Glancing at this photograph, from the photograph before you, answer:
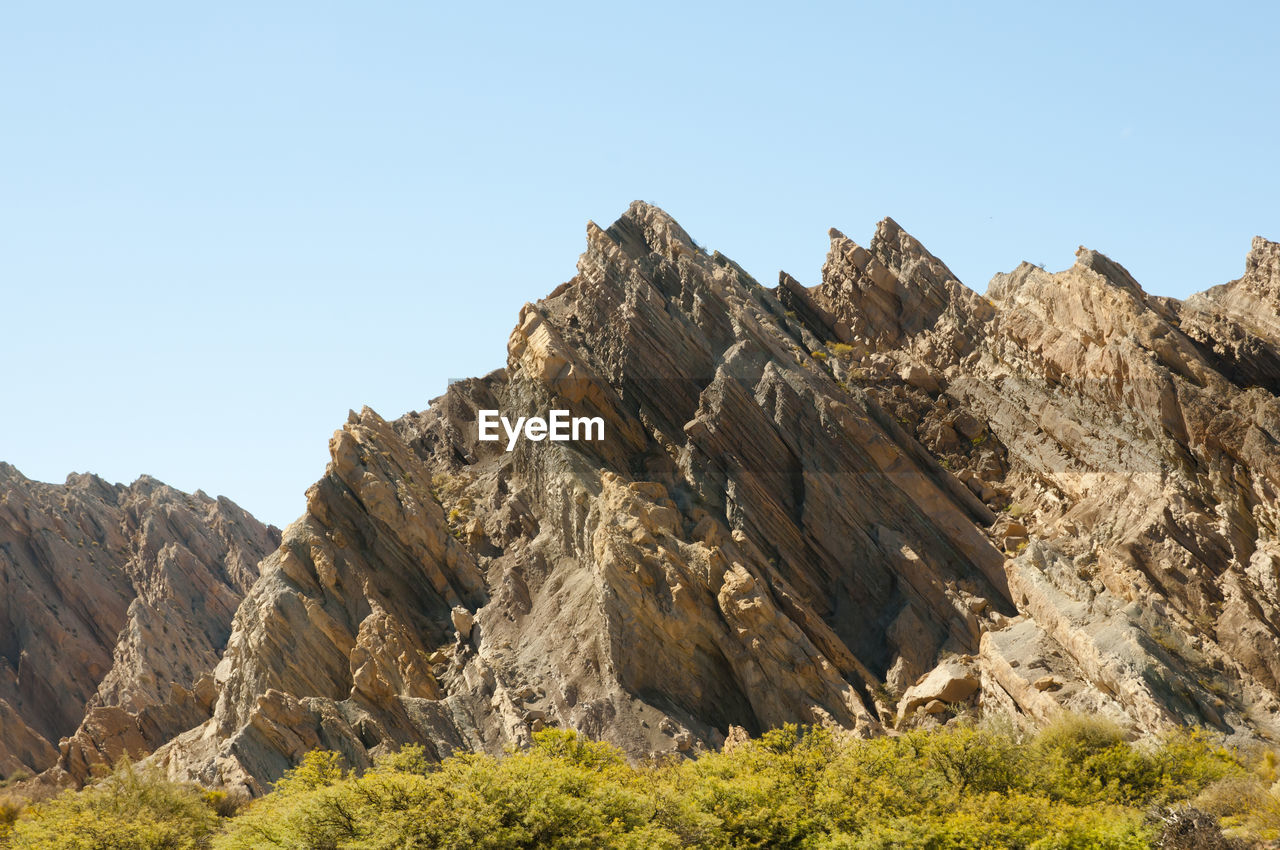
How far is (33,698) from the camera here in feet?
293

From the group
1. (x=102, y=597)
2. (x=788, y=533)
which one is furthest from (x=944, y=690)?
(x=102, y=597)

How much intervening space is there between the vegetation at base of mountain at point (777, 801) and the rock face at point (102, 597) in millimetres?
32214

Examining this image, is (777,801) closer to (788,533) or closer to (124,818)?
(788,533)

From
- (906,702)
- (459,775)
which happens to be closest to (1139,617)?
(906,702)

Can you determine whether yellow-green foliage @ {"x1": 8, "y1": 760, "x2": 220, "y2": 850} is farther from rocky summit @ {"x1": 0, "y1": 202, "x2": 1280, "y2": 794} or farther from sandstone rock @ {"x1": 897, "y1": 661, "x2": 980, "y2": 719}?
sandstone rock @ {"x1": 897, "y1": 661, "x2": 980, "y2": 719}

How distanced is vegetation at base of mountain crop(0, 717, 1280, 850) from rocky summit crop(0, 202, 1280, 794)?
11.6ft

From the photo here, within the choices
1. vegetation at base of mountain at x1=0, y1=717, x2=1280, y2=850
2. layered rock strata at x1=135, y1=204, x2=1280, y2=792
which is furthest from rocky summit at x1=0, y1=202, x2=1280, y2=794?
vegetation at base of mountain at x1=0, y1=717, x2=1280, y2=850

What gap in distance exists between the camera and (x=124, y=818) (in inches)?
1657

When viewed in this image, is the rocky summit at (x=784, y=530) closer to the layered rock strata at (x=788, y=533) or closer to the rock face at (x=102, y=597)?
the layered rock strata at (x=788, y=533)

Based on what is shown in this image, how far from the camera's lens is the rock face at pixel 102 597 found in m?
88.1

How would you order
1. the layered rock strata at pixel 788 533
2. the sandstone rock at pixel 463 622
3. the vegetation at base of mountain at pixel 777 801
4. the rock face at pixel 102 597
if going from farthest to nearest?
the rock face at pixel 102 597 → the sandstone rock at pixel 463 622 → the layered rock strata at pixel 788 533 → the vegetation at base of mountain at pixel 777 801

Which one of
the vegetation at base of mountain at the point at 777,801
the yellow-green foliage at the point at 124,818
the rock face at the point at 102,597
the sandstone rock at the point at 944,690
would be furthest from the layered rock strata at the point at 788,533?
the rock face at the point at 102,597

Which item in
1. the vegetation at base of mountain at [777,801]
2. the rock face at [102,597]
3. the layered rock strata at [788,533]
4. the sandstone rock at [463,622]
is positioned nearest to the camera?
the vegetation at base of mountain at [777,801]

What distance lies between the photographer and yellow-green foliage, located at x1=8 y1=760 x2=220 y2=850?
39.6 meters
